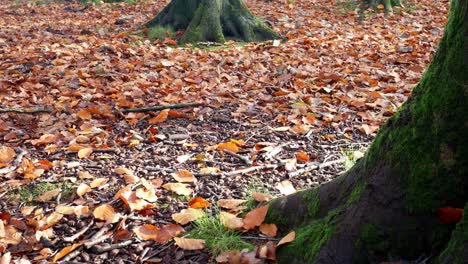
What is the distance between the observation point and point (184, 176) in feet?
9.58

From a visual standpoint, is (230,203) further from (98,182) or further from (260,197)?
(98,182)

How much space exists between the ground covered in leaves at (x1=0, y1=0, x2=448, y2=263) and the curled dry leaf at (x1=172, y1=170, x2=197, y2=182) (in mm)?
10

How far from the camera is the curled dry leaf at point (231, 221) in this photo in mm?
2232

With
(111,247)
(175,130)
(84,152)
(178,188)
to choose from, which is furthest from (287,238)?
(175,130)

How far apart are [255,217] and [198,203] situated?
0.43 meters

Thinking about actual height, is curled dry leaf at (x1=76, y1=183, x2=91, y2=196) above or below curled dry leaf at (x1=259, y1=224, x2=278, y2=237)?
below

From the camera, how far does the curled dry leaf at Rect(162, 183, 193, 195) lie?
8.98 ft

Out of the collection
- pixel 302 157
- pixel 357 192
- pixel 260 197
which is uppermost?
pixel 357 192

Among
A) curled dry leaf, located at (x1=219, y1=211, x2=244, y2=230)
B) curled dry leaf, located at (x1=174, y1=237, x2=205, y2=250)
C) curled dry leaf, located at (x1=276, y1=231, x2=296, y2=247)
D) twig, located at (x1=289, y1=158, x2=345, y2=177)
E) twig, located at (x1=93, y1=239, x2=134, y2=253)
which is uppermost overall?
curled dry leaf, located at (x1=276, y1=231, x2=296, y2=247)

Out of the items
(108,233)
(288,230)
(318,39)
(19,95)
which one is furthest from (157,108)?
(318,39)

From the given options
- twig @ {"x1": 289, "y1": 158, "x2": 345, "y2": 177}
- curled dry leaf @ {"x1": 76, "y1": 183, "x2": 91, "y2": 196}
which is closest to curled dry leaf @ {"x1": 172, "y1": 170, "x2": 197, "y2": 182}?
curled dry leaf @ {"x1": 76, "y1": 183, "x2": 91, "y2": 196}

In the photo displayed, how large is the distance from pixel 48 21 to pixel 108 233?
817 cm

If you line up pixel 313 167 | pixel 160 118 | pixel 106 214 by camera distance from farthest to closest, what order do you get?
1. pixel 160 118
2. pixel 313 167
3. pixel 106 214

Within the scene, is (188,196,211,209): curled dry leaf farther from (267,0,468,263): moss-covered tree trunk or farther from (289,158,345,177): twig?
(267,0,468,263): moss-covered tree trunk
